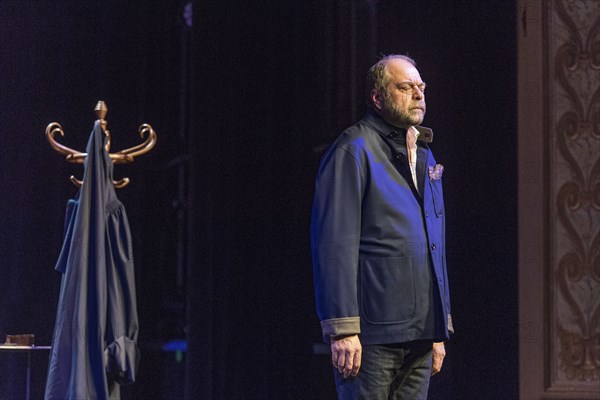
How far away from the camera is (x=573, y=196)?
3.05 meters

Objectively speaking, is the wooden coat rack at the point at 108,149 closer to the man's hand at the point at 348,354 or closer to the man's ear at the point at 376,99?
the man's ear at the point at 376,99

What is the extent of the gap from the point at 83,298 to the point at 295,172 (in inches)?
40.8

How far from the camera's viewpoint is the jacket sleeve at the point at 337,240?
2039mm

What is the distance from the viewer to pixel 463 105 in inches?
Result: 124

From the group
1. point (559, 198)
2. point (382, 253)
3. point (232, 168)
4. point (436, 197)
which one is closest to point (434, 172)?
point (436, 197)

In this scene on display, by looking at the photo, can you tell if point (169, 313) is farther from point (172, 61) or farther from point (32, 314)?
point (172, 61)

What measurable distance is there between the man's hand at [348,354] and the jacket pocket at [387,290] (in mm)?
90


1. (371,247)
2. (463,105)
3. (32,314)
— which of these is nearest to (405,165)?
(371,247)

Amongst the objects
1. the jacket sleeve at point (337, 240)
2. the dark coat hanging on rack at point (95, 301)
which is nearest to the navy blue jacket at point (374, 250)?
the jacket sleeve at point (337, 240)

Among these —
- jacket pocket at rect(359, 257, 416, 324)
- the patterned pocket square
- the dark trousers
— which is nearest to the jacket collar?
the patterned pocket square

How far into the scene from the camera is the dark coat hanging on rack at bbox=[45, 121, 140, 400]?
251cm

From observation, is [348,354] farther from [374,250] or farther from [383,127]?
[383,127]

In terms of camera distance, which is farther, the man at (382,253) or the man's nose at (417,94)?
the man's nose at (417,94)

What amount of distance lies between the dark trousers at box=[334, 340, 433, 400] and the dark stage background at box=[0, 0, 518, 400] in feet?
3.04
